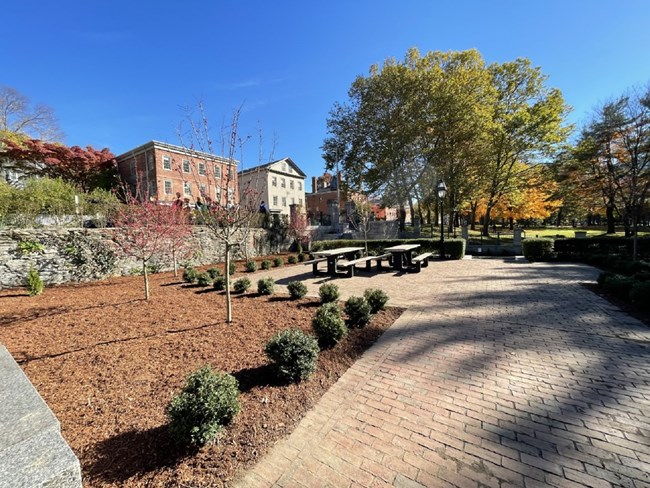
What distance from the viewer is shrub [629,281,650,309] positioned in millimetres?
5275

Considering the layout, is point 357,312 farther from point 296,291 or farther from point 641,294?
point 641,294

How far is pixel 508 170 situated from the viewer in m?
21.5

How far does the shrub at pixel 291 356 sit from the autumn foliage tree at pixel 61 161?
95.4 ft

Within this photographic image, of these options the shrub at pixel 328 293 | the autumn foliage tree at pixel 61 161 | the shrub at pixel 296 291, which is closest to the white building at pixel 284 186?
the autumn foliage tree at pixel 61 161

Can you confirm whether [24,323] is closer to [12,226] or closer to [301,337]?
[301,337]

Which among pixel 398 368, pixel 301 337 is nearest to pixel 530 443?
pixel 398 368

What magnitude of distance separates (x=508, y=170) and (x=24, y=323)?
91.1 ft

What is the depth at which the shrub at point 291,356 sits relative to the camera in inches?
121

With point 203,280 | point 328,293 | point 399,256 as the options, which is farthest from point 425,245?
point 203,280

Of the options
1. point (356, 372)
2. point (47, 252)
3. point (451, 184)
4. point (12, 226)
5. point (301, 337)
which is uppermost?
point (451, 184)

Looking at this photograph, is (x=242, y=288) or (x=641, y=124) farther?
(x=641, y=124)

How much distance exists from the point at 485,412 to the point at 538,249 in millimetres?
14292

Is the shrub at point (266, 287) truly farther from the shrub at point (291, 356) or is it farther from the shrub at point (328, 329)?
the shrub at point (291, 356)

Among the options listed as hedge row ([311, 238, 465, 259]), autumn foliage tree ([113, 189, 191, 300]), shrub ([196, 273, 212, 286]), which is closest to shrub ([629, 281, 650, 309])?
hedge row ([311, 238, 465, 259])
